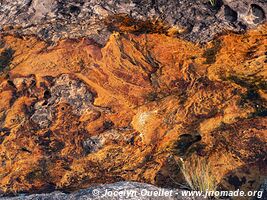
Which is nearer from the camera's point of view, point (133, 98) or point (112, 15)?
point (133, 98)

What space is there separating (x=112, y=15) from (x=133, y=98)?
1.15 metres

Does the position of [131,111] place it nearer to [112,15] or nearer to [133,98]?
[133,98]

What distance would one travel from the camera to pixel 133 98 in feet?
14.5

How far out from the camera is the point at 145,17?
15.3 feet

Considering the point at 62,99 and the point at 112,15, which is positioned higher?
the point at 112,15

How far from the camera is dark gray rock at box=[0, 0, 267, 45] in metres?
4.44

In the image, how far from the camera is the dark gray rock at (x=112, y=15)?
4.44 m

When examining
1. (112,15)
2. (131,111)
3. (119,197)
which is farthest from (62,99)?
(119,197)

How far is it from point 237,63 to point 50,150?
2413 mm

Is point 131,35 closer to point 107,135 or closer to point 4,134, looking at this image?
point 107,135

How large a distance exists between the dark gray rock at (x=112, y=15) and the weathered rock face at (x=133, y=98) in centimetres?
1

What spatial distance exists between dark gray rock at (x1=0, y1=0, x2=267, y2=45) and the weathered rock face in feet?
0.05

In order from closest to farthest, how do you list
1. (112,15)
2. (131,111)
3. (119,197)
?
(119,197) → (131,111) → (112,15)

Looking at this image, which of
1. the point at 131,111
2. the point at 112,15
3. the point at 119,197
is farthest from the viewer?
the point at 112,15
